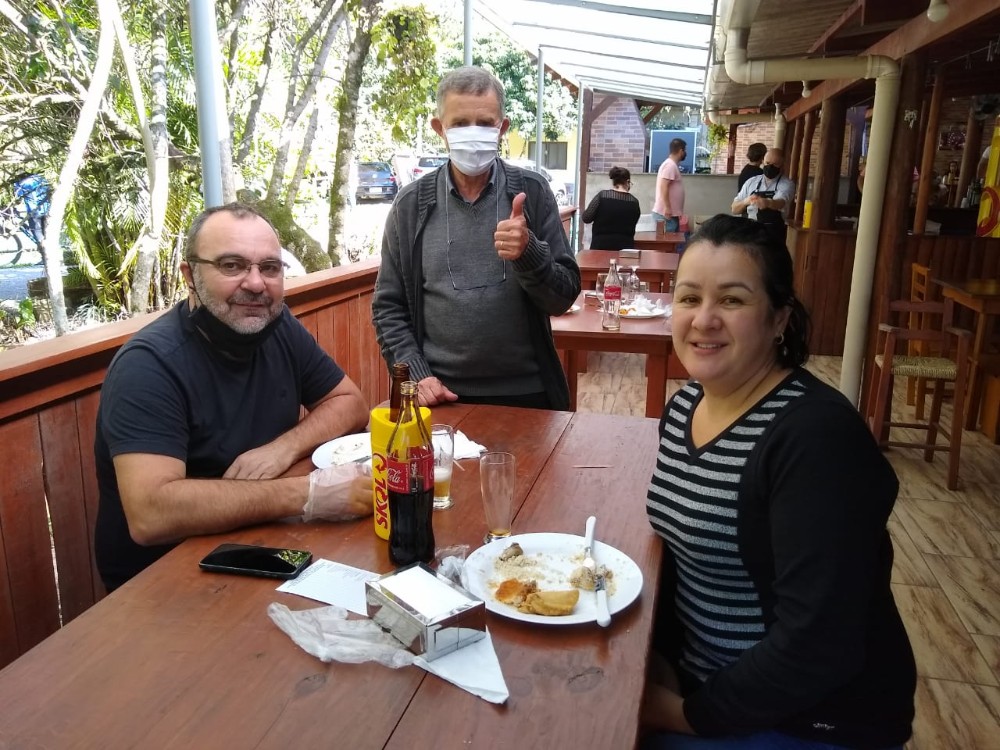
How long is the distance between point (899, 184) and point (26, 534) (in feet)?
16.0

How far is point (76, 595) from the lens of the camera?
1.88 m

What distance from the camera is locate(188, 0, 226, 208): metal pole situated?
2320mm

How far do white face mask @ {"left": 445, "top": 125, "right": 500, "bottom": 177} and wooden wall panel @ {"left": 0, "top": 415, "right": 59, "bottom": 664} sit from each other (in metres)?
1.28

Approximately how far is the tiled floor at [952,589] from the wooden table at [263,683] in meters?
1.52

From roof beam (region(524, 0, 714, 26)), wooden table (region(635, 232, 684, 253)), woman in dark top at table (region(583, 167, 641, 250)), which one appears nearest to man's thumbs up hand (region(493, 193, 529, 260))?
roof beam (region(524, 0, 714, 26))

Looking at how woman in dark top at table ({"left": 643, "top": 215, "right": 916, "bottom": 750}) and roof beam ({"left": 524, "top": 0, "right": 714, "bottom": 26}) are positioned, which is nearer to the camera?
woman in dark top at table ({"left": 643, "top": 215, "right": 916, "bottom": 750})

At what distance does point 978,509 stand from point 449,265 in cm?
298

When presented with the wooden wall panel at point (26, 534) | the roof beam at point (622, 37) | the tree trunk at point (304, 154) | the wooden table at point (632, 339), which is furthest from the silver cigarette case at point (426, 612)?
the roof beam at point (622, 37)

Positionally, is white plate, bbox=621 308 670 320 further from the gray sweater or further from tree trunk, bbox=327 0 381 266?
tree trunk, bbox=327 0 381 266

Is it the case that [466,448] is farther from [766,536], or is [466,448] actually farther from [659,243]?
[659,243]

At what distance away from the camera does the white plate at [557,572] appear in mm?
1129

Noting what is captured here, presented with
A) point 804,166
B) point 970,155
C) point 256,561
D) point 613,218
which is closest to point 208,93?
point 256,561

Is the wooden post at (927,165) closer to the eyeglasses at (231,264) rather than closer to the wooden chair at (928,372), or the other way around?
the wooden chair at (928,372)

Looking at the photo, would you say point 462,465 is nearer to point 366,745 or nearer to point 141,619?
point 141,619
